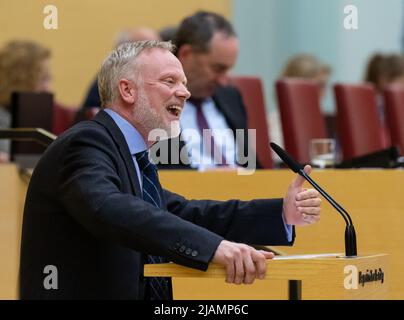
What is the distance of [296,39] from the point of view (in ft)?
24.2

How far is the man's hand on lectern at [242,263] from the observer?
1840mm

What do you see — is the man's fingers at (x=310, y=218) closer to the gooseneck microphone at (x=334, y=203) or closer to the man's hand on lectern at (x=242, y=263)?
the gooseneck microphone at (x=334, y=203)

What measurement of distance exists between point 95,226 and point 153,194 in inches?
11.4

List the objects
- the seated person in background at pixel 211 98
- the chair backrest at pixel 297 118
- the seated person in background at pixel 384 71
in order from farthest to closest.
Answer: the seated person in background at pixel 384 71 < the chair backrest at pixel 297 118 < the seated person in background at pixel 211 98

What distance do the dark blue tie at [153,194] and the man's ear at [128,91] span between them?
0.38ft

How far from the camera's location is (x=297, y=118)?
4648 millimetres

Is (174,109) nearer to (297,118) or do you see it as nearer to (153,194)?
(153,194)

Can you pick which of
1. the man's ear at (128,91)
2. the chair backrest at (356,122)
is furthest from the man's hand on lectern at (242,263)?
the chair backrest at (356,122)

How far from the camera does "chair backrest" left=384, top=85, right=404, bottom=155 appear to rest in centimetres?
518

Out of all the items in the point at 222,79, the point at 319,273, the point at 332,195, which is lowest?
the point at 319,273

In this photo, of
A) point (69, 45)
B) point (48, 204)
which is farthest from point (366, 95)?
point (48, 204)

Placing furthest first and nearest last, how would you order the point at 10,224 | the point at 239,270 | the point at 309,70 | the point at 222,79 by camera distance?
the point at 309,70 → the point at 222,79 → the point at 10,224 → the point at 239,270

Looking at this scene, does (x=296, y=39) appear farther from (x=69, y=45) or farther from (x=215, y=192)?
(x=215, y=192)

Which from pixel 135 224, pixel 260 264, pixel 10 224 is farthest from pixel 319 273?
pixel 10 224
